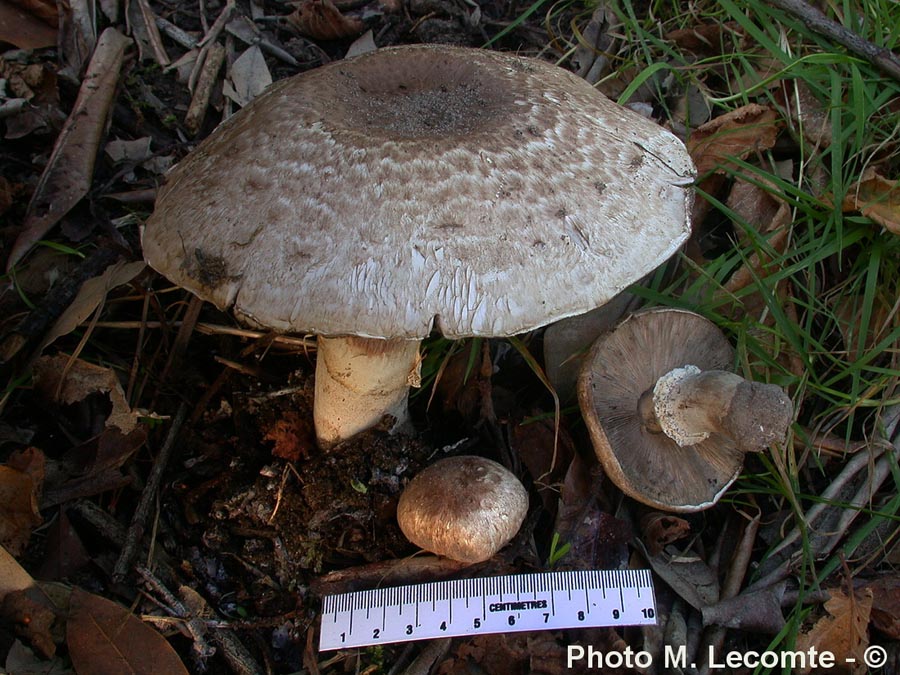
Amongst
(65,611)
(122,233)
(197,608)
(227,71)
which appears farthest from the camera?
(227,71)

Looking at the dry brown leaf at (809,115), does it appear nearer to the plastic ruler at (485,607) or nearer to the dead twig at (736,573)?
the dead twig at (736,573)

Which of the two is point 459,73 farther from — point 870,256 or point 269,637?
point 269,637

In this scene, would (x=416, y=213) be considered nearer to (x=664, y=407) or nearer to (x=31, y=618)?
(x=664, y=407)

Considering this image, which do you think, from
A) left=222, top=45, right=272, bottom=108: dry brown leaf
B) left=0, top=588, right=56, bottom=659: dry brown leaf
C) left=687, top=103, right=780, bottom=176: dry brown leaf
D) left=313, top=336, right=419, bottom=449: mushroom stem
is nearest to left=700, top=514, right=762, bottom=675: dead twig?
left=313, top=336, right=419, bottom=449: mushroom stem

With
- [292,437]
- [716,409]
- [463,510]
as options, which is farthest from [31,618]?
[716,409]

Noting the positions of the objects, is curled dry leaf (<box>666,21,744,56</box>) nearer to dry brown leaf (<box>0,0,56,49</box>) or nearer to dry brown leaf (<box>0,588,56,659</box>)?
dry brown leaf (<box>0,0,56,49</box>)

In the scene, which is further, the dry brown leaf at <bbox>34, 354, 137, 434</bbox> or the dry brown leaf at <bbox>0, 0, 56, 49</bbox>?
the dry brown leaf at <bbox>0, 0, 56, 49</bbox>

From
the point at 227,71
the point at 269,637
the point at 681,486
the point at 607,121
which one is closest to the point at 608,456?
the point at 681,486
